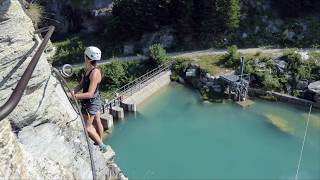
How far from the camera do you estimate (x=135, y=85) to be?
29984mm

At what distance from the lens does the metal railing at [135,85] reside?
28.4 metres

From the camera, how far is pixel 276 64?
30.9 metres

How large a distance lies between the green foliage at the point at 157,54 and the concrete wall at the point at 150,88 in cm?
90

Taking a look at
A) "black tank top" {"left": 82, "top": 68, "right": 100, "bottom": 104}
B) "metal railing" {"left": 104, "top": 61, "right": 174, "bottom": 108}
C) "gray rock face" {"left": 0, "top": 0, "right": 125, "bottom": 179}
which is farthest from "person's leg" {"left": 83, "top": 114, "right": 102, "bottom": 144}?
"metal railing" {"left": 104, "top": 61, "right": 174, "bottom": 108}

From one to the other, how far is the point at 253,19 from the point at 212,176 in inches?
672

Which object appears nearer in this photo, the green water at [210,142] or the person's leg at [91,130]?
the person's leg at [91,130]

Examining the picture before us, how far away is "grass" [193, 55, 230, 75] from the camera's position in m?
31.3

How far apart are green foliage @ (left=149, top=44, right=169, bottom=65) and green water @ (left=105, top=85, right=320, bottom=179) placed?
11.0 ft

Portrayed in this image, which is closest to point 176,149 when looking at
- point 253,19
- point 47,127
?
point 253,19

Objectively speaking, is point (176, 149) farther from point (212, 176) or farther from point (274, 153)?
point (274, 153)

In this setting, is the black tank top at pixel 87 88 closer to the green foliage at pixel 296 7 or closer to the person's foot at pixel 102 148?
the person's foot at pixel 102 148

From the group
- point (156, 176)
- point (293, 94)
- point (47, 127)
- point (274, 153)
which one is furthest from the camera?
point (293, 94)

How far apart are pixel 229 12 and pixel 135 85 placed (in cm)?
907

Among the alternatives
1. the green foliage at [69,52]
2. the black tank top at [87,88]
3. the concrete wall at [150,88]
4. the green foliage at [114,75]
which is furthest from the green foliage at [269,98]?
the black tank top at [87,88]
